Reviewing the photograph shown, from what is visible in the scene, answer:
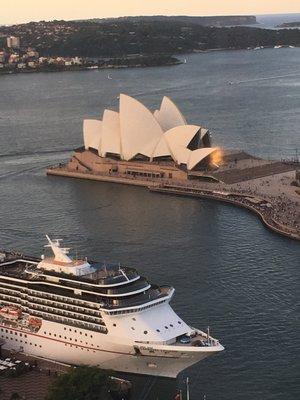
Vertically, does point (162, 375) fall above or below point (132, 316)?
below

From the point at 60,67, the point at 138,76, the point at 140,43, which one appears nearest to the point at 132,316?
the point at 138,76

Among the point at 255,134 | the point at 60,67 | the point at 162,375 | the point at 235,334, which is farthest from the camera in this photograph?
the point at 60,67

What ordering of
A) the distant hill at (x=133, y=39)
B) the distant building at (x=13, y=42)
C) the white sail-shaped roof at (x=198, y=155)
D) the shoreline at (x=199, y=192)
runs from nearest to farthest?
the shoreline at (x=199, y=192), the white sail-shaped roof at (x=198, y=155), the distant hill at (x=133, y=39), the distant building at (x=13, y=42)

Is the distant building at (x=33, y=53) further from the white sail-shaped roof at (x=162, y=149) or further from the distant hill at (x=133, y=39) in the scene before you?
the white sail-shaped roof at (x=162, y=149)

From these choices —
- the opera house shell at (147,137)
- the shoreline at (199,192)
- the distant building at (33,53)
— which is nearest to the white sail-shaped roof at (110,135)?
the opera house shell at (147,137)

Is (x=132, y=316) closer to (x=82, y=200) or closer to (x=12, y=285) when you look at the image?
(x=12, y=285)

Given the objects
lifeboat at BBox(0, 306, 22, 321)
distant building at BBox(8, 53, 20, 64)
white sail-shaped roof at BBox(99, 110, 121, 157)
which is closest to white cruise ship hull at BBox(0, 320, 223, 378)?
lifeboat at BBox(0, 306, 22, 321)

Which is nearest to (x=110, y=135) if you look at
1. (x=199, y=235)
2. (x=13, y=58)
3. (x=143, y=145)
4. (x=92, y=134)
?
(x=92, y=134)
